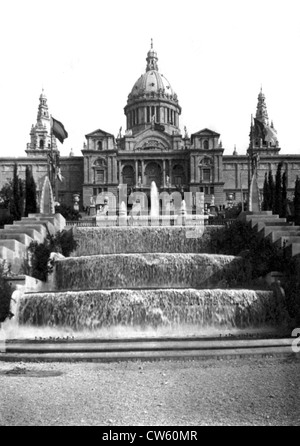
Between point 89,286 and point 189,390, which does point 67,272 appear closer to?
point 89,286

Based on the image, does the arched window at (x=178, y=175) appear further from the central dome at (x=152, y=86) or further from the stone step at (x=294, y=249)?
the stone step at (x=294, y=249)

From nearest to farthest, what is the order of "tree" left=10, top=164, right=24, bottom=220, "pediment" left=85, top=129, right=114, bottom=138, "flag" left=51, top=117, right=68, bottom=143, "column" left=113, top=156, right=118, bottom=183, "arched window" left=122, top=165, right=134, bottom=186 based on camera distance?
"flag" left=51, top=117, right=68, bottom=143, "tree" left=10, top=164, right=24, bottom=220, "pediment" left=85, top=129, right=114, bottom=138, "column" left=113, top=156, right=118, bottom=183, "arched window" left=122, top=165, right=134, bottom=186

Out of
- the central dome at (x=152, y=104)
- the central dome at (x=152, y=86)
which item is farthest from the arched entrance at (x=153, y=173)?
the central dome at (x=152, y=86)

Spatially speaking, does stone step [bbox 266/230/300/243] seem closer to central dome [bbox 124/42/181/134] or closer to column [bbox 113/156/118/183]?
column [bbox 113/156/118/183]

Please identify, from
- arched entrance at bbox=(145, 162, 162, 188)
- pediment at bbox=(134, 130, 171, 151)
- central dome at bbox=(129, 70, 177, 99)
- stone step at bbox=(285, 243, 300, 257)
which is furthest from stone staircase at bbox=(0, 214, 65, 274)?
central dome at bbox=(129, 70, 177, 99)

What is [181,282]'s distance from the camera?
18453mm

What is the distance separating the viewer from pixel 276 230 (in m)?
20.8

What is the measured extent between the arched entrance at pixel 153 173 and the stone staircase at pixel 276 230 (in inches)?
2397

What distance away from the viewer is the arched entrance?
85.6 m

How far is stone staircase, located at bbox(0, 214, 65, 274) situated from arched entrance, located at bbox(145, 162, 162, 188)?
60572 mm

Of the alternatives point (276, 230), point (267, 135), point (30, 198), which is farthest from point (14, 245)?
point (267, 135)

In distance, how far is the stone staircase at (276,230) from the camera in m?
18.5

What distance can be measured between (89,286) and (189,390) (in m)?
10.3

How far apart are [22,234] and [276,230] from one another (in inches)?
368
